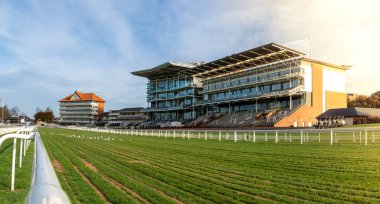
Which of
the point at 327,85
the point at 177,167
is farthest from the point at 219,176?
the point at 327,85

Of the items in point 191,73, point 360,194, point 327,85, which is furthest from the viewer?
point 191,73

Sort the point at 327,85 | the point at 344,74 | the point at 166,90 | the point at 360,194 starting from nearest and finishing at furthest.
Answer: the point at 360,194
the point at 327,85
the point at 344,74
the point at 166,90

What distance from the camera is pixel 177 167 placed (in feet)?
40.0

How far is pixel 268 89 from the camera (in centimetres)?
6600

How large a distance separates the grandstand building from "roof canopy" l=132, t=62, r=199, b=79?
3.92 m

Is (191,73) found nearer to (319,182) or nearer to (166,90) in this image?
(166,90)

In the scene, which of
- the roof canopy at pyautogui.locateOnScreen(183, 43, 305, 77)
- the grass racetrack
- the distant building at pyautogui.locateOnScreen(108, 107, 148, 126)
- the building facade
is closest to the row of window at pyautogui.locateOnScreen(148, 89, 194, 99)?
the building facade

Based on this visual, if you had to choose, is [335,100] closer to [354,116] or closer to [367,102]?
[354,116]

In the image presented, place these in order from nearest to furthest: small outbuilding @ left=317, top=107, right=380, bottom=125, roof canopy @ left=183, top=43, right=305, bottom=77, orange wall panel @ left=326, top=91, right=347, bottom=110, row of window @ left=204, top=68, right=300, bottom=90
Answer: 1. small outbuilding @ left=317, top=107, right=380, bottom=125
2. roof canopy @ left=183, top=43, right=305, bottom=77
3. row of window @ left=204, top=68, right=300, bottom=90
4. orange wall panel @ left=326, top=91, right=347, bottom=110

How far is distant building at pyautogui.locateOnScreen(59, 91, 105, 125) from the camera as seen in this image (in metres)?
164

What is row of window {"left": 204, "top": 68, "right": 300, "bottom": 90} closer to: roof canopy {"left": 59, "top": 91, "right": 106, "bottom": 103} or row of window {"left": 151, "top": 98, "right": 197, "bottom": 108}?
row of window {"left": 151, "top": 98, "right": 197, "bottom": 108}

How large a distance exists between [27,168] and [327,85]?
61202mm

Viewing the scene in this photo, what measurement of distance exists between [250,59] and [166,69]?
33.5m

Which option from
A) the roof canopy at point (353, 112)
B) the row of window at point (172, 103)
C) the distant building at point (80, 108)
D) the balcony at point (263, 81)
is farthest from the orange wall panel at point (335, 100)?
the distant building at point (80, 108)
